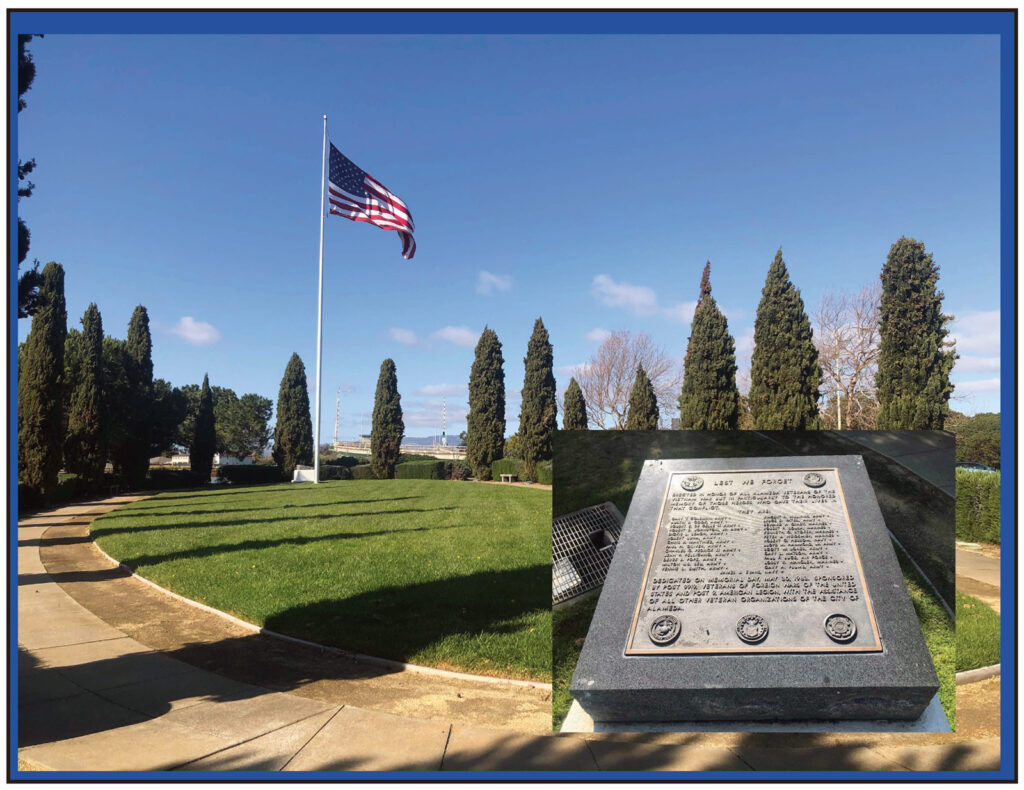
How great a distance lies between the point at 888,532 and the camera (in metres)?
4.12

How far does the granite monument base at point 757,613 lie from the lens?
3.56m

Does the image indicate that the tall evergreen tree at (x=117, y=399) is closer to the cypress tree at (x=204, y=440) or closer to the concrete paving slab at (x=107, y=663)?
the cypress tree at (x=204, y=440)

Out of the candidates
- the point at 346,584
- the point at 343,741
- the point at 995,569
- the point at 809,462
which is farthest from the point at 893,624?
the point at 995,569

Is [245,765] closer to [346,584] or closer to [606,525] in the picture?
[606,525]

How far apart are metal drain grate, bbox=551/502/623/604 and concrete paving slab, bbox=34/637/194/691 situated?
3461 mm

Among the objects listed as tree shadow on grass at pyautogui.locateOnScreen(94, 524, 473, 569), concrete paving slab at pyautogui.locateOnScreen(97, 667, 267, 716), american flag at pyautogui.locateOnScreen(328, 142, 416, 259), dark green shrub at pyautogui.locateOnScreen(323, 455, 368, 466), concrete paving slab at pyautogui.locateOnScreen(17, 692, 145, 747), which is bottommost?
dark green shrub at pyautogui.locateOnScreen(323, 455, 368, 466)

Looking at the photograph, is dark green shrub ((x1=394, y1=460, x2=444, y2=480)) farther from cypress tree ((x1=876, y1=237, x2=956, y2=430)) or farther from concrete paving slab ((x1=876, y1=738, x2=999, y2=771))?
concrete paving slab ((x1=876, y1=738, x2=999, y2=771))

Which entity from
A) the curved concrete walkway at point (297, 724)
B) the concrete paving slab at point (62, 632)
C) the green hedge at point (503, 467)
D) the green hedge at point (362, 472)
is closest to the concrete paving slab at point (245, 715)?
the curved concrete walkway at point (297, 724)

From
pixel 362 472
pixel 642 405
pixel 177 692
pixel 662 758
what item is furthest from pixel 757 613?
pixel 362 472

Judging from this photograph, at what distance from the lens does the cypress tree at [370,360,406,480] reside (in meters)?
37.5

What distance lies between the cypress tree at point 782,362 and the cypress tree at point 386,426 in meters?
24.2

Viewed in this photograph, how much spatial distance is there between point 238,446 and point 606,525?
62669 mm

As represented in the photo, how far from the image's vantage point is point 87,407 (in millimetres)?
23328

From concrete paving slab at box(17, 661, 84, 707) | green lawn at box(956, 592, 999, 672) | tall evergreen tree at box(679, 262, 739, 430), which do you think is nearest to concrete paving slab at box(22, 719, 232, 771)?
concrete paving slab at box(17, 661, 84, 707)
